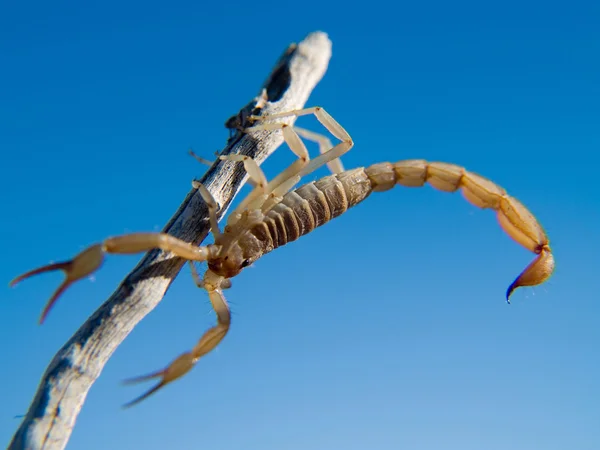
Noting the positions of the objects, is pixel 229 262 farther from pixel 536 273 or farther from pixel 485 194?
pixel 536 273

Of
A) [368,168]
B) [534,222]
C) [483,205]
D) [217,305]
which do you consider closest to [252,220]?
[217,305]

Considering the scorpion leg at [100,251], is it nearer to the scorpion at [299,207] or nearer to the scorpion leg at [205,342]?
the scorpion at [299,207]

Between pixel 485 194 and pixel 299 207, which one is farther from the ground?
pixel 485 194

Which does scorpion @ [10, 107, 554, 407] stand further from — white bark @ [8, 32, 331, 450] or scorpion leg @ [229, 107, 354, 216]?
white bark @ [8, 32, 331, 450]

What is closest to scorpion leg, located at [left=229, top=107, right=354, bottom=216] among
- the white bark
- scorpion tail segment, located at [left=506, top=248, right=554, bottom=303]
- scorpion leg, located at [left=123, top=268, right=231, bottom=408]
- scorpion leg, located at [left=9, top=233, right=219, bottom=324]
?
the white bark

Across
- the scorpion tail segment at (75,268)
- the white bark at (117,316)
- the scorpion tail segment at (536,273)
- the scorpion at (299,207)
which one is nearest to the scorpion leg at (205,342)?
the scorpion at (299,207)

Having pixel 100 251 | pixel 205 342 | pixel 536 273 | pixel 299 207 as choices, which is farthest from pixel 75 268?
pixel 536 273
